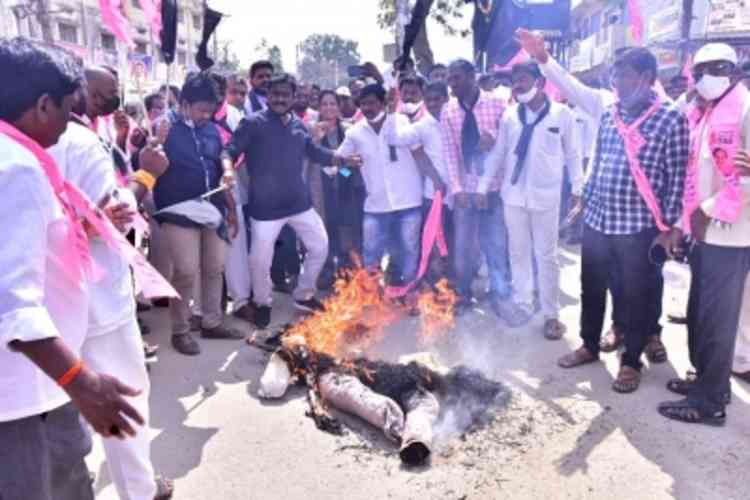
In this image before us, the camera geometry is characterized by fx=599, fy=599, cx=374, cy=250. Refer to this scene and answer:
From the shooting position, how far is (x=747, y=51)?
15.7 metres

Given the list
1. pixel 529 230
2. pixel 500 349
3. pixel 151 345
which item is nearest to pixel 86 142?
pixel 151 345

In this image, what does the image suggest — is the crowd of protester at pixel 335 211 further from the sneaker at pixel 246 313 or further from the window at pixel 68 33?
the window at pixel 68 33

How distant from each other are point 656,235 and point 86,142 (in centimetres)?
364

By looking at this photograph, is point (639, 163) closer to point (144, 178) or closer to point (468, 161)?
point (468, 161)

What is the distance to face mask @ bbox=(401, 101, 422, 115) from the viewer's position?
6798 mm

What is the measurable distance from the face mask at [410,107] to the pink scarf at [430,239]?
118 centimetres

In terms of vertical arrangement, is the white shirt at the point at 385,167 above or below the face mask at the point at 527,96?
below

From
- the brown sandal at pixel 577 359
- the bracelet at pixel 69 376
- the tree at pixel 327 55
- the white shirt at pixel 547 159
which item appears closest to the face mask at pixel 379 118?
the white shirt at pixel 547 159

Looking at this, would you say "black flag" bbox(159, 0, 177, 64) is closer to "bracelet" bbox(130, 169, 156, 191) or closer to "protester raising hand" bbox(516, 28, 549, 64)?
"bracelet" bbox(130, 169, 156, 191)

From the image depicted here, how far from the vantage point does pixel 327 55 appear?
80.5 meters

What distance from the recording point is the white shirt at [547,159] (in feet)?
17.6

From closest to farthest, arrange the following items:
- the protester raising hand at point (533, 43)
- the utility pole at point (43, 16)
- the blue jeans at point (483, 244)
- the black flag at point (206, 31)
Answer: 1. the protester raising hand at point (533, 43)
2. the blue jeans at point (483, 244)
3. the black flag at point (206, 31)
4. the utility pole at point (43, 16)

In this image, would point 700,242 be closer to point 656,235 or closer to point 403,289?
point 656,235

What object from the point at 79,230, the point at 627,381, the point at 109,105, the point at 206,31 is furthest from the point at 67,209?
the point at 206,31
